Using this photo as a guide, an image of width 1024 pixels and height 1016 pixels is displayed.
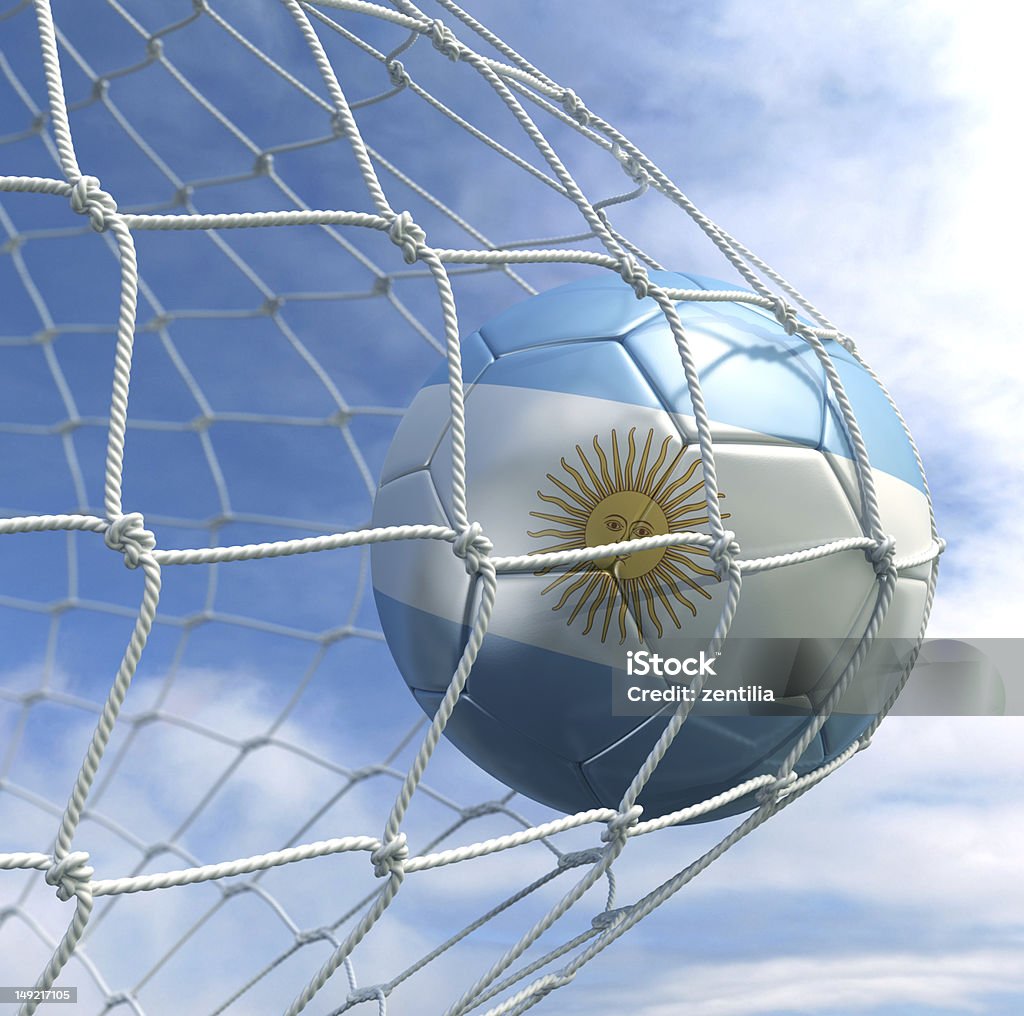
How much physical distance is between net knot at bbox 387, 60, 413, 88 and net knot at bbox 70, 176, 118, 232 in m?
1.14

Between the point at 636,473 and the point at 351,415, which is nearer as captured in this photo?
the point at 636,473

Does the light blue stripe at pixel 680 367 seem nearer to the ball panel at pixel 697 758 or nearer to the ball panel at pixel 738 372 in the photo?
the ball panel at pixel 738 372

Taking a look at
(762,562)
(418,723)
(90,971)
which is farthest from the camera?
(90,971)

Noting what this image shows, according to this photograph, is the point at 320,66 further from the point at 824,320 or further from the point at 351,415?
the point at 351,415

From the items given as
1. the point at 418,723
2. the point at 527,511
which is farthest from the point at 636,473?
the point at 418,723

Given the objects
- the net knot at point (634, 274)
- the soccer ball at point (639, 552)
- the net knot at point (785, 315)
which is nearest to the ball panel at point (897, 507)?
the soccer ball at point (639, 552)

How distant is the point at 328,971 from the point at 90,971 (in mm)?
1933

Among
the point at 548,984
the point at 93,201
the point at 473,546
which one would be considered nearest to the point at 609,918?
the point at 548,984

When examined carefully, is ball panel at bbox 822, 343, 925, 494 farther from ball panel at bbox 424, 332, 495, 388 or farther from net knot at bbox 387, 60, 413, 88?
net knot at bbox 387, 60, 413, 88

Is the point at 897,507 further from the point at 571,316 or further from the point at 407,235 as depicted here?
the point at 407,235

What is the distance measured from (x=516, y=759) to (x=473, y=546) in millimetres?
505

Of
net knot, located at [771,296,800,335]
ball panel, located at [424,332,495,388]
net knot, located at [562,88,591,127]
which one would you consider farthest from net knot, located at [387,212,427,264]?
net knot, located at [562,88,591,127]

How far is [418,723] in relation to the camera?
264 cm

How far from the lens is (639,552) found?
1.66 m
